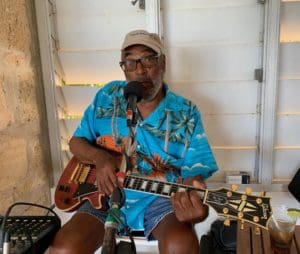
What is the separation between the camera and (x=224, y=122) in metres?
1.78

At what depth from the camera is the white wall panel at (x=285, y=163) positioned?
177cm

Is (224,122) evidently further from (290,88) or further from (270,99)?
(290,88)

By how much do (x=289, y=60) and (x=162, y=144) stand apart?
919mm

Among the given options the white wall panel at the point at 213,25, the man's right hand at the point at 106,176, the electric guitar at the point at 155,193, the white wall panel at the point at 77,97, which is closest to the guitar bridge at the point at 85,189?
the electric guitar at the point at 155,193

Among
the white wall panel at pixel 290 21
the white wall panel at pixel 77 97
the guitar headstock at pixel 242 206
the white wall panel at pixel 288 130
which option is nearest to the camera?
the guitar headstock at pixel 242 206

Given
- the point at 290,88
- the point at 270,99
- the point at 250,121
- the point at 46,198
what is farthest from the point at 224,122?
the point at 46,198

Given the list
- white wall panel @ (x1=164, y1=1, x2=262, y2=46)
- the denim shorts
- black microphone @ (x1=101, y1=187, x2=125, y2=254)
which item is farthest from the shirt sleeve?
Result: white wall panel @ (x1=164, y1=1, x2=262, y2=46)

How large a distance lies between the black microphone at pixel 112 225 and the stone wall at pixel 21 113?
92 centimetres

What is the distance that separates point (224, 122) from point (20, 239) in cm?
126

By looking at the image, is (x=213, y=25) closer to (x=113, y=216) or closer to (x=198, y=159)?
(x=198, y=159)

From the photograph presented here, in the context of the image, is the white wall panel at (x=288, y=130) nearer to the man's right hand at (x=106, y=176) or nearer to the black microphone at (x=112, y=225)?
the man's right hand at (x=106, y=176)

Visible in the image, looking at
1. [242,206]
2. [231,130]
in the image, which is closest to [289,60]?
[231,130]

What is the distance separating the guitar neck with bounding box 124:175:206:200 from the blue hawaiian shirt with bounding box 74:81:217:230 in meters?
0.21

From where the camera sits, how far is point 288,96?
1713mm
